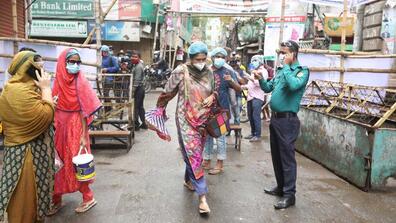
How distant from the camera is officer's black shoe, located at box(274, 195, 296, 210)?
4156 mm

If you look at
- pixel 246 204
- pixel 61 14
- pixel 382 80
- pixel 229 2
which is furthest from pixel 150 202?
pixel 61 14

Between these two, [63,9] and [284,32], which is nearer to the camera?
[284,32]

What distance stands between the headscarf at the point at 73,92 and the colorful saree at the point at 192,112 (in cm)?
89

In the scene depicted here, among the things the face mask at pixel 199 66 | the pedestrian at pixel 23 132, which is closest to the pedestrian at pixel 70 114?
the pedestrian at pixel 23 132

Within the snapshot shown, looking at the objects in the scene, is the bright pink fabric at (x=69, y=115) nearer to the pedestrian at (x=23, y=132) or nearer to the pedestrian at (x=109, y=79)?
the pedestrian at (x=23, y=132)

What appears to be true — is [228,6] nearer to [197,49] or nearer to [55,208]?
[197,49]

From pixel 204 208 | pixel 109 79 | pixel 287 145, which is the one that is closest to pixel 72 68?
pixel 204 208

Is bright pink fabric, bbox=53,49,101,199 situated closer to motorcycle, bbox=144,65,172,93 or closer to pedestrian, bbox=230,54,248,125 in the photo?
pedestrian, bbox=230,54,248,125

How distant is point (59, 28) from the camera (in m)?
19.8

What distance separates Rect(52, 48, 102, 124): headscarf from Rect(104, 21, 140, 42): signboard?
1700cm

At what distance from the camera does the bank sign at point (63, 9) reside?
1950cm

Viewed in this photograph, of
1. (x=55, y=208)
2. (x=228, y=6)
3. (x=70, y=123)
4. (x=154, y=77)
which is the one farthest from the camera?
(x=154, y=77)

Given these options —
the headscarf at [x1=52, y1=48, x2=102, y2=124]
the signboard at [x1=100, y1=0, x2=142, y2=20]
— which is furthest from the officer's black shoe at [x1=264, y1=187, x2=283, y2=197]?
the signboard at [x1=100, y1=0, x2=142, y2=20]

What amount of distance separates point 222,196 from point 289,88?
5.10ft
